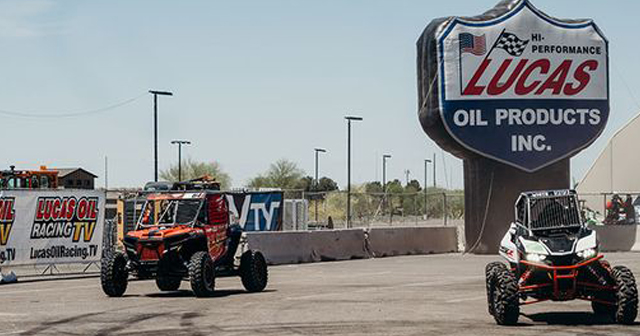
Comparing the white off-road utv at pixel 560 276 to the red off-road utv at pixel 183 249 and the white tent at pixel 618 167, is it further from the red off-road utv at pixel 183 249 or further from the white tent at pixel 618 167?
the white tent at pixel 618 167

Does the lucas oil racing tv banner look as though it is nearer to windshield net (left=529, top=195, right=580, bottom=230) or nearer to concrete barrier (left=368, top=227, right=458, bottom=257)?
concrete barrier (left=368, top=227, right=458, bottom=257)

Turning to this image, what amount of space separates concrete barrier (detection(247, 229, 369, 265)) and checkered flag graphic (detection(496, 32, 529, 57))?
26.4 ft

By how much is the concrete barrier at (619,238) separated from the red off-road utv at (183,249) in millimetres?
21537

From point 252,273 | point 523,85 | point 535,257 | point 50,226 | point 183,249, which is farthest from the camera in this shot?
point 523,85

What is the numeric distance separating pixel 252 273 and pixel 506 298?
793cm

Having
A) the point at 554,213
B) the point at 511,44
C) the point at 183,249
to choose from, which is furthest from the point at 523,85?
the point at 554,213

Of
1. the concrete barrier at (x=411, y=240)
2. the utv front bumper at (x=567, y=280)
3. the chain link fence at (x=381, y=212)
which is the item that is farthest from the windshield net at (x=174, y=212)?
the chain link fence at (x=381, y=212)

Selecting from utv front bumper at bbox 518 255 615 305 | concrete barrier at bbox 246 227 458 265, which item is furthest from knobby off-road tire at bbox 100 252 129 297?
concrete barrier at bbox 246 227 458 265

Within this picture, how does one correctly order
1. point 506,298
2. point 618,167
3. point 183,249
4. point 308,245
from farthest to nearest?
point 618,167 < point 308,245 < point 183,249 < point 506,298

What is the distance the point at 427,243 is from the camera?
40062 mm

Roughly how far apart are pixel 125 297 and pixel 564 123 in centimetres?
2107

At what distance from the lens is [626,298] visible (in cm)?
1465

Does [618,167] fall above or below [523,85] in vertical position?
below

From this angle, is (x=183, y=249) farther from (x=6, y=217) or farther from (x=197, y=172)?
(x=197, y=172)
